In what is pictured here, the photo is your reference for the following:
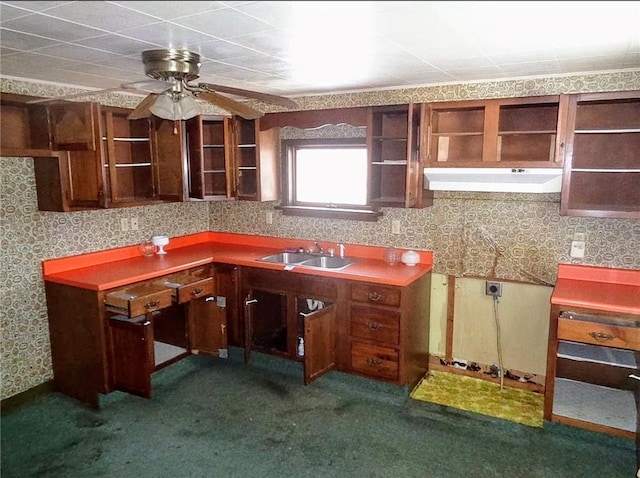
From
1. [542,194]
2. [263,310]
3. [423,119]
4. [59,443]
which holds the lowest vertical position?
[59,443]

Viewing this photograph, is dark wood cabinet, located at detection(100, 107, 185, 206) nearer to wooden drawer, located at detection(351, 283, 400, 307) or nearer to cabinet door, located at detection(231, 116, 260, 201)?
cabinet door, located at detection(231, 116, 260, 201)

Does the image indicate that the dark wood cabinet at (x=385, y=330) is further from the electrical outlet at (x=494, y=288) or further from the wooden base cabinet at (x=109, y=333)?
the wooden base cabinet at (x=109, y=333)

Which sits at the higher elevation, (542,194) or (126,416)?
(542,194)

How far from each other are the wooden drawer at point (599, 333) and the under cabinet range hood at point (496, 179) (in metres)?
0.81

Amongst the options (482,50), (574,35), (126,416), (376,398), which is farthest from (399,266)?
(126,416)

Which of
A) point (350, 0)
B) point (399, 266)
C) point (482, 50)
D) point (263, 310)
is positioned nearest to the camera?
point (350, 0)

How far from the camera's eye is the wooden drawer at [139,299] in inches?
119

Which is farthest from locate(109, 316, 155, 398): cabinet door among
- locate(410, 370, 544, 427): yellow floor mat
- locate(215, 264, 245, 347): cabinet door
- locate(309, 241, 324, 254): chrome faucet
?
locate(410, 370, 544, 427): yellow floor mat

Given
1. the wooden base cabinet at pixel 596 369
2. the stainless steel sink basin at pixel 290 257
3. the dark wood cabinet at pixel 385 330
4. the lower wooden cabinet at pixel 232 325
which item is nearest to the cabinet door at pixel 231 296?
the lower wooden cabinet at pixel 232 325

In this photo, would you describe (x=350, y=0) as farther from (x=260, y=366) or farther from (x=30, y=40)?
(x=260, y=366)

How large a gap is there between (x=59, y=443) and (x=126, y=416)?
40 centimetres

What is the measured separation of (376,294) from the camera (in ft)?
10.6

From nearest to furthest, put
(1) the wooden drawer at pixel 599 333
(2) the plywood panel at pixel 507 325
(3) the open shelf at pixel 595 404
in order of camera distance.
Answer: (1) the wooden drawer at pixel 599 333 → (3) the open shelf at pixel 595 404 → (2) the plywood panel at pixel 507 325

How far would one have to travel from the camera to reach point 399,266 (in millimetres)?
3547
